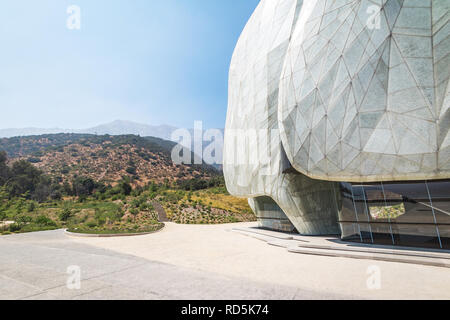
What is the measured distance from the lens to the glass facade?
1039 centimetres

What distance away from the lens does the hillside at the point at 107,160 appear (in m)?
83.6

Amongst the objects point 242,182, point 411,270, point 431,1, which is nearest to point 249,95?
point 242,182

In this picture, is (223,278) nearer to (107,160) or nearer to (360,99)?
(360,99)

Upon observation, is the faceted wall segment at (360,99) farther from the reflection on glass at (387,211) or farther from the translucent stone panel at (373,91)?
the reflection on glass at (387,211)

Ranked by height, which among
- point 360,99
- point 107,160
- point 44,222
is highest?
point 107,160

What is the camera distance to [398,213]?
38.0ft

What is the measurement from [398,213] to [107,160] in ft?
325

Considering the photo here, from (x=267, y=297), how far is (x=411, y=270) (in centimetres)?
570

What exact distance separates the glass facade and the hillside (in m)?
77.4

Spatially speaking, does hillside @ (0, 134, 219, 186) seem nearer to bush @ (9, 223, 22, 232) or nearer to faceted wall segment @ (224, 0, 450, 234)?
bush @ (9, 223, 22, 232)

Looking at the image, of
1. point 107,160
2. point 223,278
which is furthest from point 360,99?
point 107,160

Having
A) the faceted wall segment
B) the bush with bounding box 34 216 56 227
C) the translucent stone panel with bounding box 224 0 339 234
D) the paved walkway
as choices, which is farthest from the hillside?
the paved walkway

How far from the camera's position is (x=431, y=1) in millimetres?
8273
